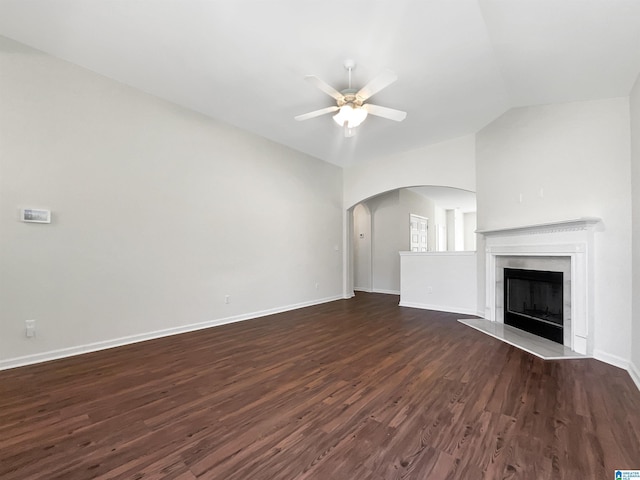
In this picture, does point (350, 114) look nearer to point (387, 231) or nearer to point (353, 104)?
point (353, 104)

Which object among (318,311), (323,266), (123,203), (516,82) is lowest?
(318,311)

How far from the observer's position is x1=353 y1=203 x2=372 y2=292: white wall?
867 centimetres

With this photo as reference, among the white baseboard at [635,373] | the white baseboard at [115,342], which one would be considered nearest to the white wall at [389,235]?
the white baseboard at [115,342]

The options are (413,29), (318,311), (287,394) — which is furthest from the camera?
(318,311)

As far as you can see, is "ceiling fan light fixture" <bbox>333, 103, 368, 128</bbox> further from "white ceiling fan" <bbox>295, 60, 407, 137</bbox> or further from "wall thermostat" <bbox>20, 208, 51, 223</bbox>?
"wall thermostat" <bbox>20, 208, 51, 223</bbox>

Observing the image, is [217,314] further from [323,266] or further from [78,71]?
[78,71]

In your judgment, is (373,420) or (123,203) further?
(123,203)

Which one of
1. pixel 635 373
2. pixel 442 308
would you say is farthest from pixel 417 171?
pixel 635 373

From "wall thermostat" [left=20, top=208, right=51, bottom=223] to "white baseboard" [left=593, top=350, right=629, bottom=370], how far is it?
19.3 feet

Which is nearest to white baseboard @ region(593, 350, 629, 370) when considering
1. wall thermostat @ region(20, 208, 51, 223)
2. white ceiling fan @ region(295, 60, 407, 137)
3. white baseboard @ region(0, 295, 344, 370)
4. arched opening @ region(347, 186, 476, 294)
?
white ceiling fan @ region(295, 60, 407, 137)

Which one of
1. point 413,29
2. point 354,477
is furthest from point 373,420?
point 413,29

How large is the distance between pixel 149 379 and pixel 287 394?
127 centimetres

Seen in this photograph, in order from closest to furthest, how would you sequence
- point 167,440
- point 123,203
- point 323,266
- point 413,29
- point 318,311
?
point 167,440 < point 413,29 < point 123,203 < point 318,311 < point 323,266

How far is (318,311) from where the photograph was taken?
18.2 feet
